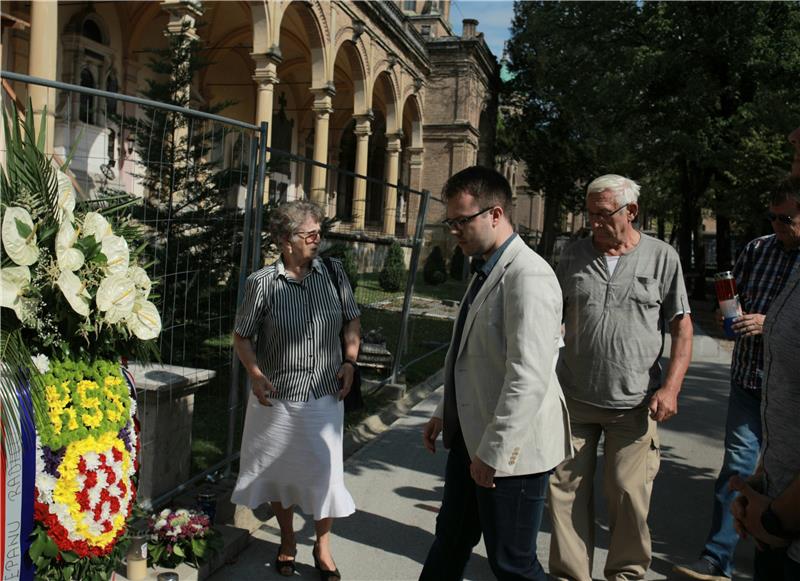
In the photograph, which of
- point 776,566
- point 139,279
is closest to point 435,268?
point 139,279

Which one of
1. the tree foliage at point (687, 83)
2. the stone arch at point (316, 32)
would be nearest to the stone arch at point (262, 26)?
Result: the stone arch at point (316, 32)

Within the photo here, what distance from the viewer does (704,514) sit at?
500cm

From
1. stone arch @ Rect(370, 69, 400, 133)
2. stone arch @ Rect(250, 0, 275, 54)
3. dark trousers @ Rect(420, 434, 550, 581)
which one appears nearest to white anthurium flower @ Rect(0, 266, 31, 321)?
dark trousers @ Rect(420, 434, 550, 581)

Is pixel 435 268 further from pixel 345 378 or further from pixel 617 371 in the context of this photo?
pixel 617 371

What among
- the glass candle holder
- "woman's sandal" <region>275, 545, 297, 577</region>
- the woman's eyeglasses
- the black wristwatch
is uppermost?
the woman's eyeglasses

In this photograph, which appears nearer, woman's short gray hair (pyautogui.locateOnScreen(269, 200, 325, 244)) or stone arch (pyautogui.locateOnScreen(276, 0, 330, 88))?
woman's short gray hair (pyautogui.locateOnScreen(269, 200, 325, 244))

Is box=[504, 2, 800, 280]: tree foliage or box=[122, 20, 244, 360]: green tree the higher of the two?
box=[504, 2, 800, 280]: tree foliage

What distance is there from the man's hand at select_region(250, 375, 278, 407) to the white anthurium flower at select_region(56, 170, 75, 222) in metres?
1.49

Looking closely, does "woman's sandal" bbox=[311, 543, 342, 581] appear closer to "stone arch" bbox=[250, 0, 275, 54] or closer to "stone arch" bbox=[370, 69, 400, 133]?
"stone arch" bbox=[250, 0, 275, 54]

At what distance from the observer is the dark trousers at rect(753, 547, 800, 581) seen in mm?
1932

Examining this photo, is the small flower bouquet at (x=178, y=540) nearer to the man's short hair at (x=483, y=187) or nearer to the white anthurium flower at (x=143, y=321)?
the white anthurium flower at (x=143, y=321)

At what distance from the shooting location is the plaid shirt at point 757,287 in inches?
152

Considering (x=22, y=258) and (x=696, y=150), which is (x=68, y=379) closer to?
(x=22, y=258)

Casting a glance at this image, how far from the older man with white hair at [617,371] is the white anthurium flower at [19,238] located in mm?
2545
